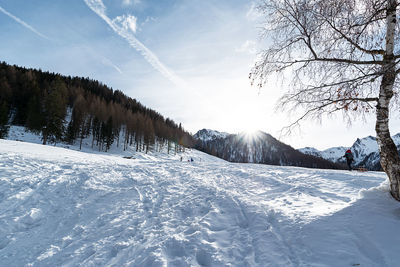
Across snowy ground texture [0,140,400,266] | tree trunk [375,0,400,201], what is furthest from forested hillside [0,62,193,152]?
tree trunk [375,0,400,201]

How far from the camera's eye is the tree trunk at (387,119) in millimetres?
3986

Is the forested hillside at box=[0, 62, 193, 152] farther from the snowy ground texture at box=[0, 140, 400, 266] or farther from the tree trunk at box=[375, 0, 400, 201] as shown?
the tree trunk at box=[375, 0, 400, 201]

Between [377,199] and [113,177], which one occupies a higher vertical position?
[377,199]

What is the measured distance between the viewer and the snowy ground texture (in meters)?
3.22

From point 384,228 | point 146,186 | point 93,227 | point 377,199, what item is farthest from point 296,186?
point 93,227

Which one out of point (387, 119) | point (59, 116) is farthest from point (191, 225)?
point (59, 116)

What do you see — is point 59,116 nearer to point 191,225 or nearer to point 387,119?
point 191,225

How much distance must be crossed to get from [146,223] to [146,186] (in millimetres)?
3444

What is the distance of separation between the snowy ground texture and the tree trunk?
1.93 feet

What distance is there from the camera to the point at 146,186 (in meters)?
8.07

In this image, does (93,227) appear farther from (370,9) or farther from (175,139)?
(175,139)

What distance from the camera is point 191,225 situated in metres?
4.55

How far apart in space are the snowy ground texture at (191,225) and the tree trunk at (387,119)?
0.59m

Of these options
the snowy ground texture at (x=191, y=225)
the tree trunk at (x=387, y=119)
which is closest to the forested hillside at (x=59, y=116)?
the snowy ground texture at (x=191, y=225)
